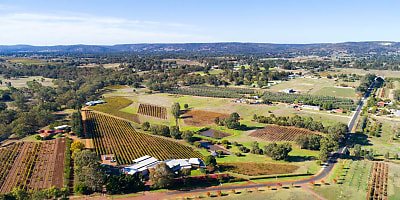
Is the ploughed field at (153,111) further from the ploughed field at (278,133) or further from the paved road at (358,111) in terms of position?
the paved road at (358,111)

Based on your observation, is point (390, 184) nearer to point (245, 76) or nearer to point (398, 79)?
point (245, 76)

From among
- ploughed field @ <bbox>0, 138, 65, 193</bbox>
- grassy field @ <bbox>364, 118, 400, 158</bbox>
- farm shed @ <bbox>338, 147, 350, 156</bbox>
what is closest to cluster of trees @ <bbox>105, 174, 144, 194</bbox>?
ploughed field @ <bbox>0, 138, 65, 193</bbox>

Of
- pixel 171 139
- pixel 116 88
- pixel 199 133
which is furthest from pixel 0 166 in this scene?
pixel 116 88

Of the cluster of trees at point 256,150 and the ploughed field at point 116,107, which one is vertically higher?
the ploughed field at point 116,107

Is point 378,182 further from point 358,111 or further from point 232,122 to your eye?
point 358,111

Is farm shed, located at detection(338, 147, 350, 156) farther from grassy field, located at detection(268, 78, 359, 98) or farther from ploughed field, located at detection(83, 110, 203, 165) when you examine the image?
grassy field, located at detection(268, 78, 359, 98)

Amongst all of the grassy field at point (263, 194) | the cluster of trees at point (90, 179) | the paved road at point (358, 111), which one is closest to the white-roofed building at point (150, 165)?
the cluster of trees at point (90, 179)
